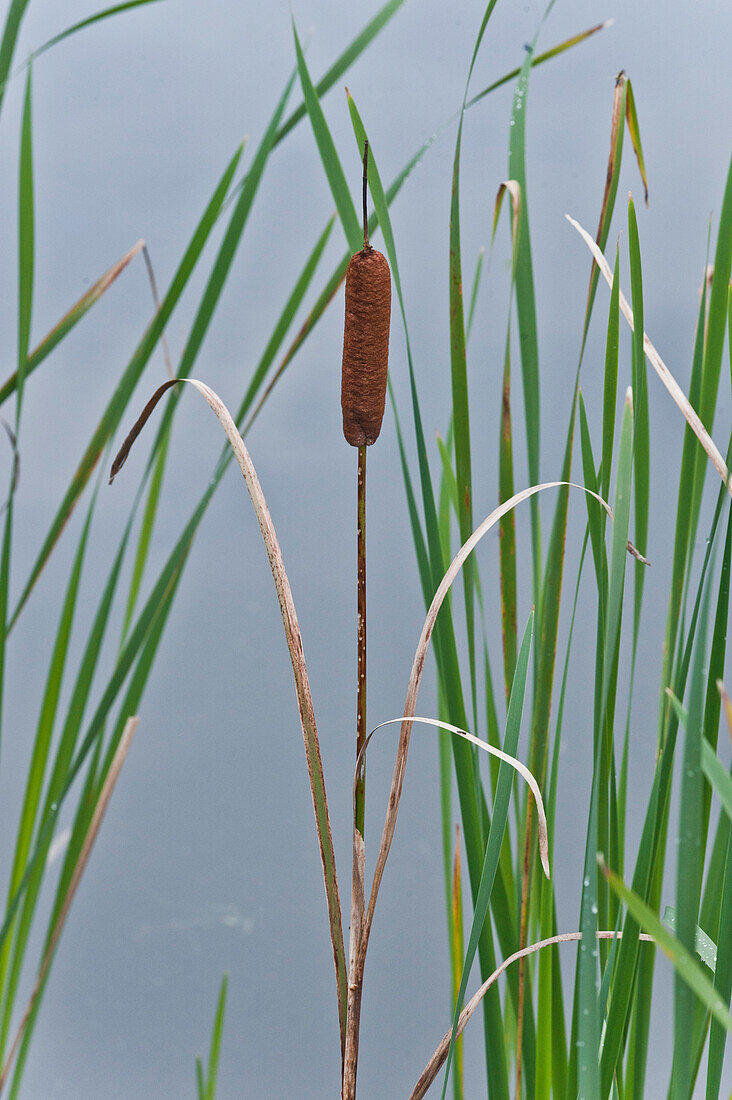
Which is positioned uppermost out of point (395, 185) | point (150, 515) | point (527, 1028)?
point (395, 185)

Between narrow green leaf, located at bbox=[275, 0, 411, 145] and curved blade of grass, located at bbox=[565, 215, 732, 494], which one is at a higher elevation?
narrow green leaf, located at bbox=[275, 0, 411, 145]

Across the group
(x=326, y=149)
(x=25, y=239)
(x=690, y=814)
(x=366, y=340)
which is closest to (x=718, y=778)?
(x=690, y=814)

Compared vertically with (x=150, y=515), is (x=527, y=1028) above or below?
below

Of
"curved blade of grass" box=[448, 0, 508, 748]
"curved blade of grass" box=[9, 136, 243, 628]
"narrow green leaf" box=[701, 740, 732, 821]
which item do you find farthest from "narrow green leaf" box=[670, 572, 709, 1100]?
"curved blade of grass" box=[9, 136, 243, 628]

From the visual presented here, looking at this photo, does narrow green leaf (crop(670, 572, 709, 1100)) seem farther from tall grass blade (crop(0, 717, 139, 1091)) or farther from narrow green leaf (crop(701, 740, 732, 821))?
tall grass blade (crop(0, 717, 139, 1091))

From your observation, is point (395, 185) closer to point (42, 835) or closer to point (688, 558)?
point (688, 558)

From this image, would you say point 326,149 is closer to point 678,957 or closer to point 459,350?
point 459,350

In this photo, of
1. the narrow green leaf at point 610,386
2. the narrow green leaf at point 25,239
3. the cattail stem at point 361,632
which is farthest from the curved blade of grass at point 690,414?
the narrow green leaf at point 25,239

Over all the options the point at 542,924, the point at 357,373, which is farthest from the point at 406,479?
the point at 542,924
